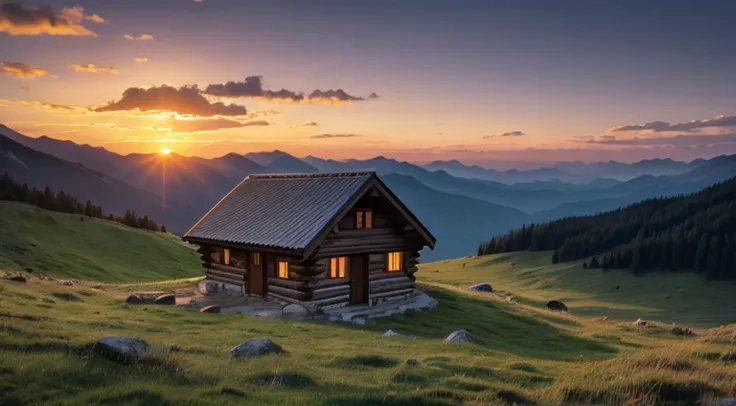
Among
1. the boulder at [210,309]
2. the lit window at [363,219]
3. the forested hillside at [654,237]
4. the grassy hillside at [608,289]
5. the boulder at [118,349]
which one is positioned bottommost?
the grassy hillside at [608,289]

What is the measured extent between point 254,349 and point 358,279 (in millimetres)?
16824

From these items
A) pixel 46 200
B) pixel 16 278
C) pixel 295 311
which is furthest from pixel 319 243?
pixel 46 200

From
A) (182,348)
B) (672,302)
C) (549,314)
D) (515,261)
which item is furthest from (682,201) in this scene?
(182,348)

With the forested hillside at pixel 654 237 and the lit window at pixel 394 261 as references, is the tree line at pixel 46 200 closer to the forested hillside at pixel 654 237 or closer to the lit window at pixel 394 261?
the lit window at pixel 394 261

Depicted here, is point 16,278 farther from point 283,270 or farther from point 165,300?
point 283,270

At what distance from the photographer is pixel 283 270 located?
31156 millimetres

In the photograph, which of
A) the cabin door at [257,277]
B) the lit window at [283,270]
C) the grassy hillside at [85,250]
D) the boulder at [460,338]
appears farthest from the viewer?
the grassy hillside at [85,250]

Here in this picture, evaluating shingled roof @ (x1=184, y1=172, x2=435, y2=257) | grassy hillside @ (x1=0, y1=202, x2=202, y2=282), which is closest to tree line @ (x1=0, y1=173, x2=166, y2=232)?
grassy hillside @ (x1=0, y1=202, x2=202, y2=282)

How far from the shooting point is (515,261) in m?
141

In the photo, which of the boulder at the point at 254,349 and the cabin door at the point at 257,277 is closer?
the boulder at the point at 254,349

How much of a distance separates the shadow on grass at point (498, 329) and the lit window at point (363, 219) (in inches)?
227

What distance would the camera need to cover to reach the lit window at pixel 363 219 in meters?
32.4

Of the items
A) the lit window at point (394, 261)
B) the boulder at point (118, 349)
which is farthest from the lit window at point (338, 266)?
the boulder at point (118, 349)

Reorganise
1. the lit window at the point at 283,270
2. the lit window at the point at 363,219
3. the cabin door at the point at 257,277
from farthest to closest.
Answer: the lit window at the point at 363,219 < the cabin door at the point at 257,277 < the lit window at the point at 283,270
